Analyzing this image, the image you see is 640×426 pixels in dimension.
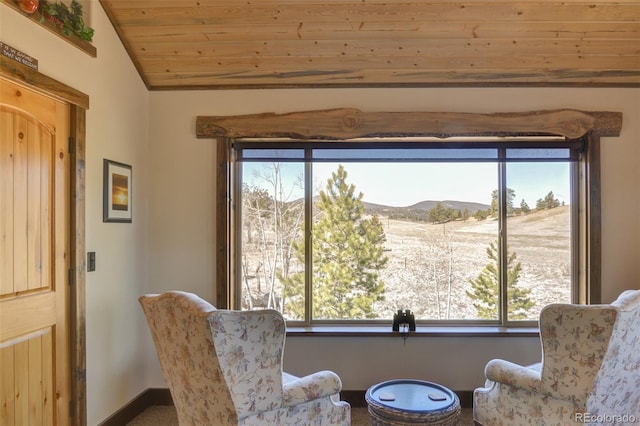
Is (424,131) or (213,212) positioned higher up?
(424,131)

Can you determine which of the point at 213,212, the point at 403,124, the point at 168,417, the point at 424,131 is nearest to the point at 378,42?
the point at 403,124

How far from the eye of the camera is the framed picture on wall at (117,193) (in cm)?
249

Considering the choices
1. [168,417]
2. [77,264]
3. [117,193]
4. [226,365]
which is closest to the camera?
[226,365]

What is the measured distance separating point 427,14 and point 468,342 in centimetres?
246

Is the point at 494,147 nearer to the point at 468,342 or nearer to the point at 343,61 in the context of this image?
the point at 343,61

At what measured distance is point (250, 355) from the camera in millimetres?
1797

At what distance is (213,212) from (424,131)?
6.00 feet

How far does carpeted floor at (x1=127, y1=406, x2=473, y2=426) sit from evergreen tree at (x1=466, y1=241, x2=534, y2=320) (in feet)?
2.66

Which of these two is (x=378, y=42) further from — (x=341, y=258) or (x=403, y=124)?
(x=341, y=258)

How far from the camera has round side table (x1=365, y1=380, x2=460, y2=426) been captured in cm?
191

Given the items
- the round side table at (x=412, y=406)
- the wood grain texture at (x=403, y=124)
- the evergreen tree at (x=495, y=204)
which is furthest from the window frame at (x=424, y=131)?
the round side table at (x=412, y=406)

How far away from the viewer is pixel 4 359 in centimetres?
177

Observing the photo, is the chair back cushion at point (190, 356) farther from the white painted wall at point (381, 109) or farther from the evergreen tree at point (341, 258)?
the evergreen tree at point (341, 258)

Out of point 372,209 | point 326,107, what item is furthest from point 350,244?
point 326,107
